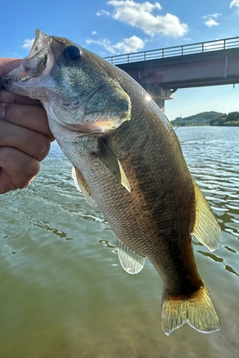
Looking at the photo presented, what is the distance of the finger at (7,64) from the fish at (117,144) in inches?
5.8

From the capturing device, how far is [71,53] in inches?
75.4

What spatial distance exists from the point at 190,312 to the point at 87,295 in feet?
8.09

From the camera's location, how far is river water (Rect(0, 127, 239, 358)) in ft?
11.6

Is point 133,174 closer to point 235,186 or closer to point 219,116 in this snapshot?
point 235,186

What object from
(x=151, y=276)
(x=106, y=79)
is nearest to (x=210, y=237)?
(x=106, y=79)

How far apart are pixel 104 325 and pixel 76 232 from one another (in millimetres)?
2945

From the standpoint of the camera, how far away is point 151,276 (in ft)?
16.2

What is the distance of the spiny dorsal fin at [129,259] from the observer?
2295 mm

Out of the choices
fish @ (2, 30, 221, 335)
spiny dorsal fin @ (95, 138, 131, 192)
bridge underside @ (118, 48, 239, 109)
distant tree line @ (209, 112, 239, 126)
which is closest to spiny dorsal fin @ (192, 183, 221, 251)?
fish @ (2, 30, 221, 335)

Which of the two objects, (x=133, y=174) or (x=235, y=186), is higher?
(x=133, y=174)

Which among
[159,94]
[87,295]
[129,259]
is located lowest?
[87,295]

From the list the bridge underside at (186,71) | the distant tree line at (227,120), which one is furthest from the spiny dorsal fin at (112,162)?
the distant tree line at (227,120)

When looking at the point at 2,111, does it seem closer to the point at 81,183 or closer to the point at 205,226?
the point at 81,183

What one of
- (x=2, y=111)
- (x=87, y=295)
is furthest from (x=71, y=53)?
(x=87, y=295)
